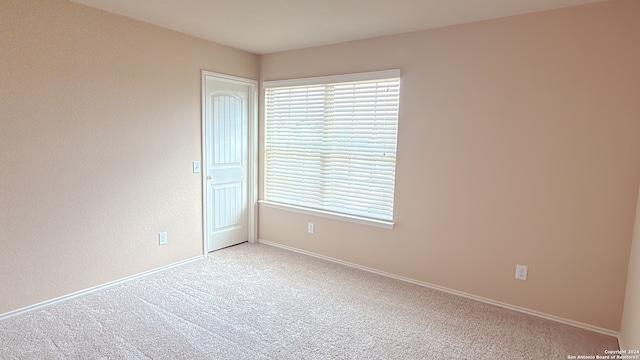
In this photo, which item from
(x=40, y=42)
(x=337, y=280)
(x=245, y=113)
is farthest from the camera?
(x=245, y=113)

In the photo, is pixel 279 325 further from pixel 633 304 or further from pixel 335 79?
pixel 335 79

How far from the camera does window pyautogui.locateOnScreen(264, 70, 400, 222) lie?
3457 millimetres

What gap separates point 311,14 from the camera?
111 inches

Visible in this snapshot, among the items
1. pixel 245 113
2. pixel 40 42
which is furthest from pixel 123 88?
pixel 245 113

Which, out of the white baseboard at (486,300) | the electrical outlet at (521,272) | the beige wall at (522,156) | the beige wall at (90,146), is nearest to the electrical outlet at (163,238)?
the beige wall at (90,146)

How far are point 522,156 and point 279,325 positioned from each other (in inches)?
91.7

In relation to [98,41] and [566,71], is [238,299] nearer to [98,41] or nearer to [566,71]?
[98,41]

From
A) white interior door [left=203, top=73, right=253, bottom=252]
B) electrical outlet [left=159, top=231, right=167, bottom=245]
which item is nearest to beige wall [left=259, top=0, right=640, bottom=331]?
white interior door [left=203, top=73, right=253, bottom=252]

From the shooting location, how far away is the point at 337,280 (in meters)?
3.40

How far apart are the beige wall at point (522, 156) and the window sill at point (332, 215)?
103 millimetres

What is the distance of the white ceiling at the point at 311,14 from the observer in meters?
2.56

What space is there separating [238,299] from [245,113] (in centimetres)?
232

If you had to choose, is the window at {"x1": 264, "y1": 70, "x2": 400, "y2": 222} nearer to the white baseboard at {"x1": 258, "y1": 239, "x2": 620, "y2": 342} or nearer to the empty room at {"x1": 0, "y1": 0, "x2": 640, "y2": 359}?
the empty room at {"x1": 0, "y1": 0, "x2": 640, "y2": 359}

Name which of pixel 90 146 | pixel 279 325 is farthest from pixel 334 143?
pixel 90 146
